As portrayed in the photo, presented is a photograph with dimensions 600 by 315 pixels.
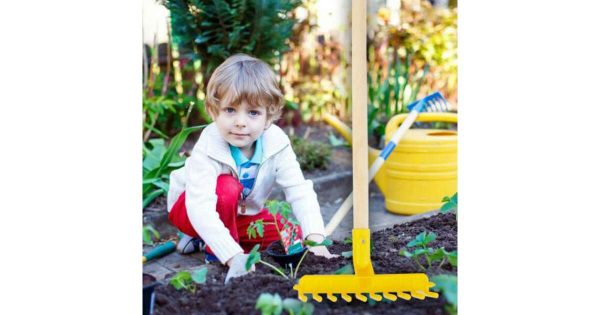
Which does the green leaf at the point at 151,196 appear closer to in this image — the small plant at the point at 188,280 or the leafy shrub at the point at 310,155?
the small plant at the point at 188,280

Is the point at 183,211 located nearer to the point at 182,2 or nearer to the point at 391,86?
the point at 182,2

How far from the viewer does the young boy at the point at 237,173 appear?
2.34 metres

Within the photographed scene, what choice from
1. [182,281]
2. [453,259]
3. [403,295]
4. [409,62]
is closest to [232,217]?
[182,281]

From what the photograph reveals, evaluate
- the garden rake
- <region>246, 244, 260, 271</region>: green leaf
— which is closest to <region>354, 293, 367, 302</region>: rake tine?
the garden rake

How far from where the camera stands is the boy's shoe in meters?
2.55

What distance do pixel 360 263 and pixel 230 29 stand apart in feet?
3.61

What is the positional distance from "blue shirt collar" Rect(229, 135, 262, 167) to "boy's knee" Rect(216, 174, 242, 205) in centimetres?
6

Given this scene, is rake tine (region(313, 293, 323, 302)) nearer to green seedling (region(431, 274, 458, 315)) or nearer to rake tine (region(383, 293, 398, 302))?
rake tine (region(383, 293, 398, 302))

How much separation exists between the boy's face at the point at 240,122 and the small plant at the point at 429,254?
648mm

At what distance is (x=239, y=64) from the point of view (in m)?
2.41

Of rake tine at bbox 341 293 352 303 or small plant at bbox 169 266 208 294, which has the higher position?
small plant at bbox 169 266 208 294

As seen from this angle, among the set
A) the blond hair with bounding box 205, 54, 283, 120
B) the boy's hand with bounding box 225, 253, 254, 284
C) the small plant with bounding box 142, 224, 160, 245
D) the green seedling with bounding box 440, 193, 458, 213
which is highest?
the blond hair with bounding box 205, 54, 283, 120

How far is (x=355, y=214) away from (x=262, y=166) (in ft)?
1.21
